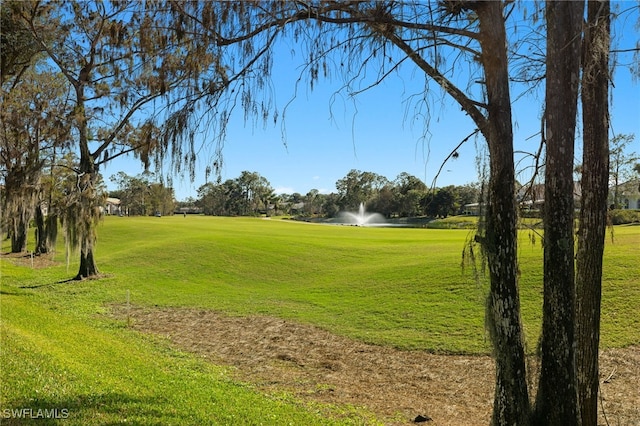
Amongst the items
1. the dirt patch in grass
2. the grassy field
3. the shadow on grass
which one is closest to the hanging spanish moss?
the grassy field

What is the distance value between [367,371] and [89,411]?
5.45 meters

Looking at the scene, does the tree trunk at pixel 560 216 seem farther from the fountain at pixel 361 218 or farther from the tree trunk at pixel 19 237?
the fountain at pixel 361 218

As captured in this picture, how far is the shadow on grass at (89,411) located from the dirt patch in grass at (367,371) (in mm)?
2606

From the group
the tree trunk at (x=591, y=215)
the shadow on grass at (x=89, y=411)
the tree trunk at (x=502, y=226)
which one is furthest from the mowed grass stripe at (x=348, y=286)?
the shadow on grass at (x=89, y=411)

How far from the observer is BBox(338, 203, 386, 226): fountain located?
68.7 meters

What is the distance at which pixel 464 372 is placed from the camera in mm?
8648

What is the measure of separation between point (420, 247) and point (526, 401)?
846 inches

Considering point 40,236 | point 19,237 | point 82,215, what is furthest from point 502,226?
point 19,237

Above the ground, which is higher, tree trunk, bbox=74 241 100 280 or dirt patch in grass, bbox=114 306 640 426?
tree trunk, bbox=74 241 100 280

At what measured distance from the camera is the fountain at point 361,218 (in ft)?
225

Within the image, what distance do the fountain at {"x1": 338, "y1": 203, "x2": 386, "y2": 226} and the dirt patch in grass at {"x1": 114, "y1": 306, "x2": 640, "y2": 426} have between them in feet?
180

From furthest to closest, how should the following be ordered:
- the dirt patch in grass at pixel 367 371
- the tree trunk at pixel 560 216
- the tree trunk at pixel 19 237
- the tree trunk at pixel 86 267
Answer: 1. the tree trunk at pixel 19 237
2. the tree trunk at pixel 86 267
3. the dirt patch in grass at pixel 367 371
4. the tree trunk at pixel 560 216

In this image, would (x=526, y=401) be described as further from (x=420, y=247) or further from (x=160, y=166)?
(x=420, y=247)

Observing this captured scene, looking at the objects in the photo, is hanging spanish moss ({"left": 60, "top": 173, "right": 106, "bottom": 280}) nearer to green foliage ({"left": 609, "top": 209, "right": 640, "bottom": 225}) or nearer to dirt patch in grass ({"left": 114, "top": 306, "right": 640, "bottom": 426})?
dirt patch in grass ({"left": 114, "top": 306, "right": 640, "bottom": 426})
